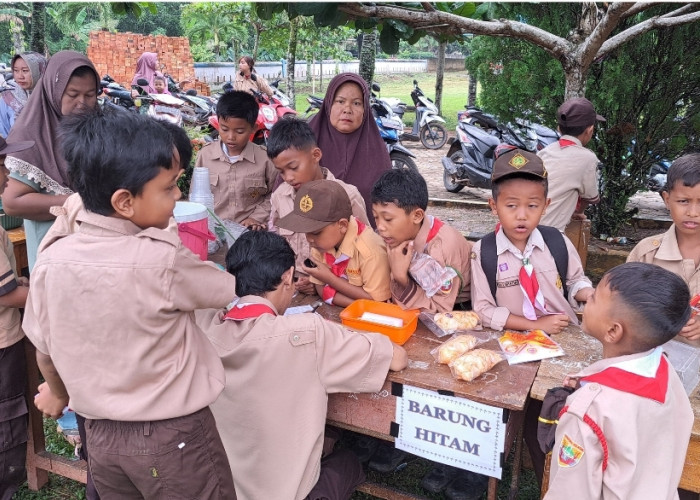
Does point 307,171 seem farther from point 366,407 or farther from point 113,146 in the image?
point 113,146

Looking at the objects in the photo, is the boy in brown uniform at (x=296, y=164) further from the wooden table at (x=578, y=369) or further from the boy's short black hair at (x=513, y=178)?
the wooden table at (x=578, y=369)

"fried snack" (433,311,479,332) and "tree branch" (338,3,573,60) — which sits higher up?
"tree branch" (338,3,573,60)

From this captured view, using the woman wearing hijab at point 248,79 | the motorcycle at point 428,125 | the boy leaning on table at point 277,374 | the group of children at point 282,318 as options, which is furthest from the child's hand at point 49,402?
the motorcycle at point 428,125

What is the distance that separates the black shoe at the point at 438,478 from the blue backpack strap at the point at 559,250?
3.29ft

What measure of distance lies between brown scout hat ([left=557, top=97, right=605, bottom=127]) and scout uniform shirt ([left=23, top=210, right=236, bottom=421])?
10.0ft

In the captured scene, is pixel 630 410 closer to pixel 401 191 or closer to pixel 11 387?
pixel 401 191

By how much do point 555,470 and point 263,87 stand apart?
965 cm

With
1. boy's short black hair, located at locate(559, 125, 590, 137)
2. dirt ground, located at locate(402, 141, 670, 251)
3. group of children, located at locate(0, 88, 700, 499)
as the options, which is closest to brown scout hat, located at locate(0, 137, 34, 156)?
group of children, located at locate(0, 88, 700, 499)

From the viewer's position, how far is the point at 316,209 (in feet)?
7.89

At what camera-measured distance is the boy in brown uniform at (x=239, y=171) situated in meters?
3.45

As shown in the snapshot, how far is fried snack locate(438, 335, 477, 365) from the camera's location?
2008 mm

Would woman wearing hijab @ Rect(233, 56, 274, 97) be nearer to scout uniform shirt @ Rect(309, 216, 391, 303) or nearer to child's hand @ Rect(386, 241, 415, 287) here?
scout uniform shirt @ Rect(309, 216, 391, 303)

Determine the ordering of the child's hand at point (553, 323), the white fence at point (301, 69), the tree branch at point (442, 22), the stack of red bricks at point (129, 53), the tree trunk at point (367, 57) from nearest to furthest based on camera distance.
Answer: the child's hand at point (553, 323), the tree branch at point (442, 22), the tree trunk at point (367, 57), the stack of red bricks at point (129, 53), the white fence at point (301, 69)

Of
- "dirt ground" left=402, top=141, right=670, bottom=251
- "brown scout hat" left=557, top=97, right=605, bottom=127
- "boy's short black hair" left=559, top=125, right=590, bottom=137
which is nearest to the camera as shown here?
"brown scout hat" left=557, top=97, right=605, bottom=127
